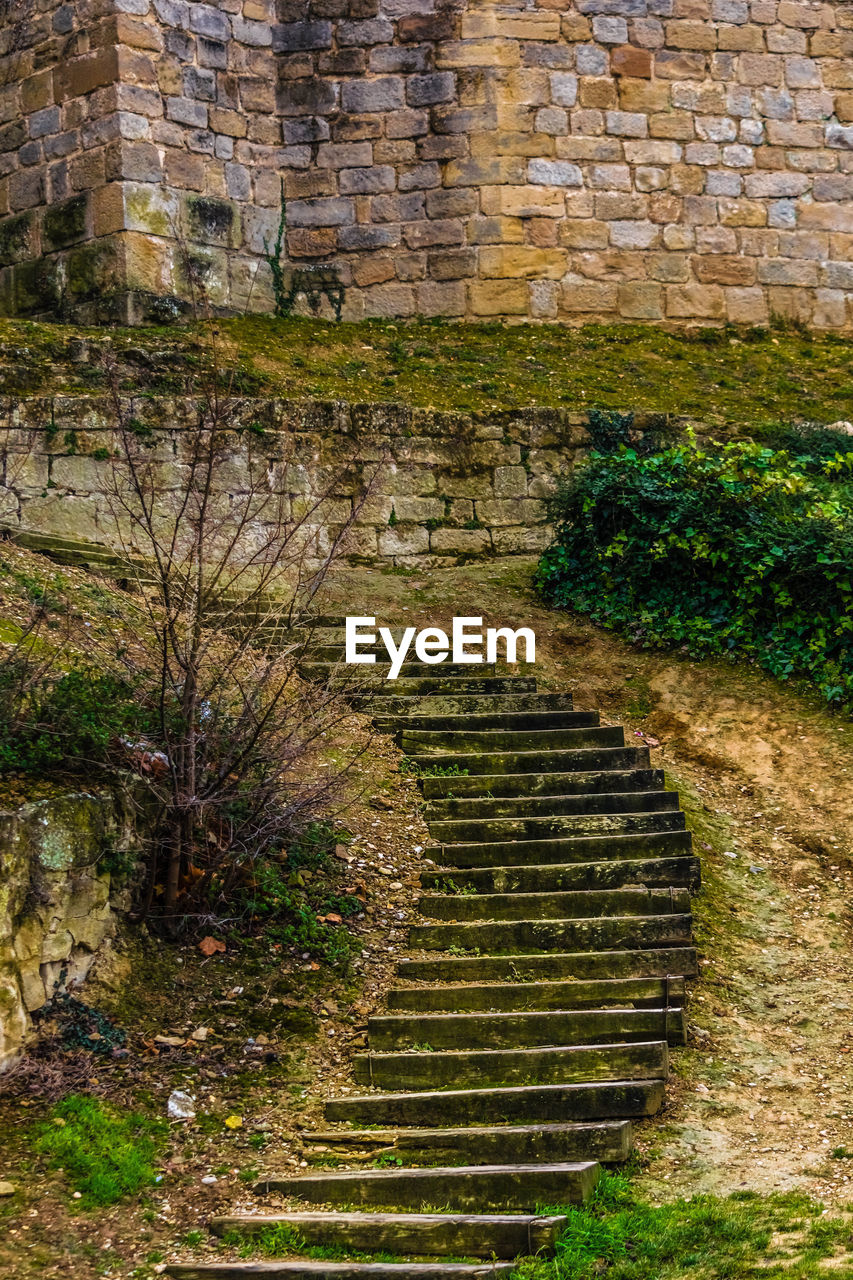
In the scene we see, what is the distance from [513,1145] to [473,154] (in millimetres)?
9905

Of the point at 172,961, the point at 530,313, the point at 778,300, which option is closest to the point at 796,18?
the point at 778,300

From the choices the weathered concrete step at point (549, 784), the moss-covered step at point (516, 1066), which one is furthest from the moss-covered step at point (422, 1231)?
the weathered concrete step at point (549, 784)

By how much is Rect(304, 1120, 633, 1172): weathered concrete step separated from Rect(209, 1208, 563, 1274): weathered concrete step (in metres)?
0.34

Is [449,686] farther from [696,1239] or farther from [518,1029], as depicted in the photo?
[696,1239]

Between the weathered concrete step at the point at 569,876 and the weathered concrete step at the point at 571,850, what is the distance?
0.33ft

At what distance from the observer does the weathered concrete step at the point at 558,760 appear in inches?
327

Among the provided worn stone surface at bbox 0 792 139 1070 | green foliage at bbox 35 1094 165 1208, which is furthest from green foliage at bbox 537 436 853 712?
green foliage at bbox 35 1094 165 1208

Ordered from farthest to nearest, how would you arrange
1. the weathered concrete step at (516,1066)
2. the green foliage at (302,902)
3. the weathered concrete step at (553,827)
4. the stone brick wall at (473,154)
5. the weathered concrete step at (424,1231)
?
the stone brick wall at (473,154), the weathered concrete step at (553,827), the green foliage at (302,902), the weathered concrete step at (516,1066), the weathered concrete step at (424,1231)

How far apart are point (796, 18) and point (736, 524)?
21.7ft

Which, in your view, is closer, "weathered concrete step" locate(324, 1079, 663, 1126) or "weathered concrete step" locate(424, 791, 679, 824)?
"weathered concrete step" locate(324, 1079, 663, 1126)

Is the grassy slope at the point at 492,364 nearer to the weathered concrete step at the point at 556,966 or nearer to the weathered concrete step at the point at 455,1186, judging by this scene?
the weathered concrete step at the point at 556,966

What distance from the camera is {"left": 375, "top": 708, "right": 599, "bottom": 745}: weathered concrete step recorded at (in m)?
8.79

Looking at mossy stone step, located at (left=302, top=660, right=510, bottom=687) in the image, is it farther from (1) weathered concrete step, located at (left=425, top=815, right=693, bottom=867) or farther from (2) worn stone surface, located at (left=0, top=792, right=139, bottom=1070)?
(2) worn stone surface, located at (left=0, top=792, right=139, bottom=1070)

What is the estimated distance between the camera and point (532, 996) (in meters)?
6.48
